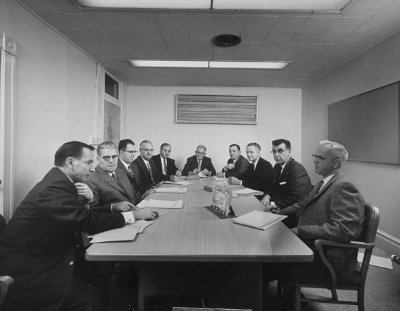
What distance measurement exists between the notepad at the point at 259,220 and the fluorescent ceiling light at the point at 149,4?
6.81 feet

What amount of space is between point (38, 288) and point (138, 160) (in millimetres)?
2976

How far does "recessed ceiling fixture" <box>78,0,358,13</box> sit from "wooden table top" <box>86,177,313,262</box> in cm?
208

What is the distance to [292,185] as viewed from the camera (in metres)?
2.80

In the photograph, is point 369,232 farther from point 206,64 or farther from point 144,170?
point 206,64

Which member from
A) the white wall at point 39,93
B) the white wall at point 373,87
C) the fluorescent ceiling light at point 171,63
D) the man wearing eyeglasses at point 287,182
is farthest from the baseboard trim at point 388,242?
the white wall at point 39,93

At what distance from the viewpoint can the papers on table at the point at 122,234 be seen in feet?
4.59

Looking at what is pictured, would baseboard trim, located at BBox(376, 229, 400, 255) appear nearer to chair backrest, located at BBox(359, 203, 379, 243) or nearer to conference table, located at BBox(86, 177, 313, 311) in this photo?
chair backrest, located at BBox(359, 203, 379, 243)

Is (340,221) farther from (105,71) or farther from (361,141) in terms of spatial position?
(105,71)

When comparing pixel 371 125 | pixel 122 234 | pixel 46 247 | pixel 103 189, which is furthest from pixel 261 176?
pixel 46 247

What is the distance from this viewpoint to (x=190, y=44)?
3814 mm

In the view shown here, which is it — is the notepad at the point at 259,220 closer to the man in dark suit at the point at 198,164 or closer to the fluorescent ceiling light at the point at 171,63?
the fluorescent ceiling light at the point at 171,63

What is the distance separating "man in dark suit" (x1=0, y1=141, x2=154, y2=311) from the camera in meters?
1.40

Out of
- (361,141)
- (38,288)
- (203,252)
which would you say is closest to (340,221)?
(203,252)

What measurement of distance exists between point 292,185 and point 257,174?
1402mm
